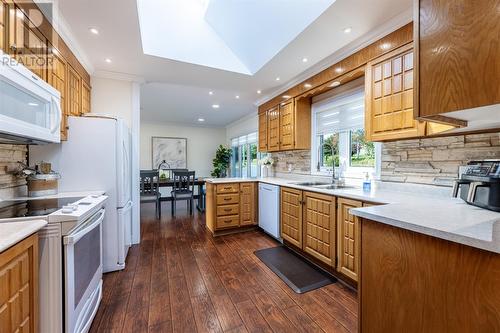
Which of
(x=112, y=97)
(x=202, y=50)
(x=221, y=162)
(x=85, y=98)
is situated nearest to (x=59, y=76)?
(x=85, y=98)

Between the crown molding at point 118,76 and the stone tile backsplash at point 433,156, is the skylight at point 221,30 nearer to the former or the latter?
the crown molding at point 118,76

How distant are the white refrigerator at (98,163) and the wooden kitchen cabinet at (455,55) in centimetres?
267

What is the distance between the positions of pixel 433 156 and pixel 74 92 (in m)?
3.80

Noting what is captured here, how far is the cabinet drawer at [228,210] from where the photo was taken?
3.50 meters

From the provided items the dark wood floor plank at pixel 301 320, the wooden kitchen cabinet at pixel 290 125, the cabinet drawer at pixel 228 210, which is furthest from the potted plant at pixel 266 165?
the dark wood floor plank at pixel 301 320

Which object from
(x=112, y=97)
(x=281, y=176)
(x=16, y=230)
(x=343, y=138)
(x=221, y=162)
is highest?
(x=112, y=97)

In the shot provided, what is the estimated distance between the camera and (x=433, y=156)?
1928mm

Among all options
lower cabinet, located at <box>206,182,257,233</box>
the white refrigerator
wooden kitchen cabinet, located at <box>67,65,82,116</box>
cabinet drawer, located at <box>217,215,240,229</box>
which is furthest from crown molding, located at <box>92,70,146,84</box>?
cabinet drawer, located at <box>217,215,240,229</box>

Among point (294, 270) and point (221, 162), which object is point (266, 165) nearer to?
point (294, 270)

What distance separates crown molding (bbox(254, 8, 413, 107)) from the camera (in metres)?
1.88

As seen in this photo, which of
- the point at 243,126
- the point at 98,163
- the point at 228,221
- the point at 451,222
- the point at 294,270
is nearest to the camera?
the point at 451,222

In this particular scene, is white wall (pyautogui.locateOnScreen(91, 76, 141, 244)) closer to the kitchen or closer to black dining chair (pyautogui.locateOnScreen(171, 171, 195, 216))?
the kitchen

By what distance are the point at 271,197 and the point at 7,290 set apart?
2777 mm

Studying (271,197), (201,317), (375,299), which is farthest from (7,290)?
Answer: (271,197)
